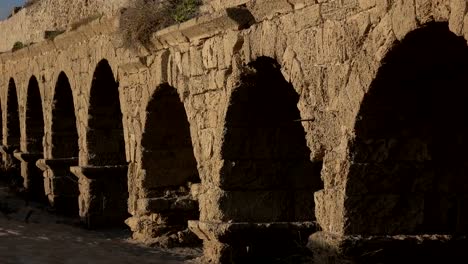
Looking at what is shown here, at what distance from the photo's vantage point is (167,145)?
396 inches

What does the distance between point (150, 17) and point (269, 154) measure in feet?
7.47

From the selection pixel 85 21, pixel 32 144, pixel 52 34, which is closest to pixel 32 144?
pixel 32 144

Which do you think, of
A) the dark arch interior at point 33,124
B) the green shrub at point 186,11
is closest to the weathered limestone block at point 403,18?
the green shrub at point 186,11

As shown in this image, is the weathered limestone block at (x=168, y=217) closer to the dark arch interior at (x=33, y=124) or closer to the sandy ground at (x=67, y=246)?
the sandy ground at (x=67, y=246)

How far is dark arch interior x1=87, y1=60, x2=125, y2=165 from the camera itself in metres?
12.2

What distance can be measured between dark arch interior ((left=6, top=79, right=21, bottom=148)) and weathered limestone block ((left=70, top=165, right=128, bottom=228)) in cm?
695

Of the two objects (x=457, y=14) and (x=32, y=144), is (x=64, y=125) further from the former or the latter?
(x=457, y=14)

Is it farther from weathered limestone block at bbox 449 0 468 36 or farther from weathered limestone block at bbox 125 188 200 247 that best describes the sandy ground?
weathered limestone block at bbox 449 0 468 36

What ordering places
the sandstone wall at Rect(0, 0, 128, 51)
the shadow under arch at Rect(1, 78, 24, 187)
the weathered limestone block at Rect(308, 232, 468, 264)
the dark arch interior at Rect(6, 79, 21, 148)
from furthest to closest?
the dark arch interior at Rect(6, 79, 21, 148) → the shadow under arch at Rect(1, 78, 24, 187) → the sandstone wall at Rect(0, 0, 128, 51) → the weathered limestone block at Rect(308, 232, 468, 264)

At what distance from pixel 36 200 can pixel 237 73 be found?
9343 mm

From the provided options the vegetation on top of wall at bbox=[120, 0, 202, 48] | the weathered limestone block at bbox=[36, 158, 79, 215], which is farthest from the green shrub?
the weathered limestone block at bbox=[36, 158, 79, 215]

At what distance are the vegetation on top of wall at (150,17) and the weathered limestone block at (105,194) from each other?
3.07 meters

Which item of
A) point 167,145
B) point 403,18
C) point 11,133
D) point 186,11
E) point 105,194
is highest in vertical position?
point 186,11

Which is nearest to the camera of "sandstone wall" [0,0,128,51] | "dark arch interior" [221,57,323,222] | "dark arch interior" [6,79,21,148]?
"dark arch interior" [221,57,323,222]
